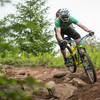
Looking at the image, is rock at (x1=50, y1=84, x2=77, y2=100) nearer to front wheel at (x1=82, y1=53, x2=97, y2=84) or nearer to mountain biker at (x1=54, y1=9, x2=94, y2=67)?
front wheel at (x1=82, y1=53, x2=97, y2=84)

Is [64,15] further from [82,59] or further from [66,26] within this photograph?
[82,59]

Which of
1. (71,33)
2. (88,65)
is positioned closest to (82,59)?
(88,65)

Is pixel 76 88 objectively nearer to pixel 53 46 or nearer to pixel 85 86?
pixel 85 86

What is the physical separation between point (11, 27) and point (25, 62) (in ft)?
28.9

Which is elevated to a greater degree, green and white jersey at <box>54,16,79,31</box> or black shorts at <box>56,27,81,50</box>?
green and white jersey at <box>54,16,79,31</box>

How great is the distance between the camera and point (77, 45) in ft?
17.4

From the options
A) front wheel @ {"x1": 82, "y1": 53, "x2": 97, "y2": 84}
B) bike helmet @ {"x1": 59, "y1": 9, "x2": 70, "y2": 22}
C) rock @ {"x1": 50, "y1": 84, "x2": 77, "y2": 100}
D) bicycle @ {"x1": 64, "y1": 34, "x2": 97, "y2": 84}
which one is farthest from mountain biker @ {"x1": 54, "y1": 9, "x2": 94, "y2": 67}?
rock @ {"x1": 50, "y1": 84, "x2": 77, "y2": 100}

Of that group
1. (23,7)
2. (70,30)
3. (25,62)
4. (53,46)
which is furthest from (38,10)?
(70,30)

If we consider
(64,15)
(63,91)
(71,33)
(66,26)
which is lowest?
(63,91)

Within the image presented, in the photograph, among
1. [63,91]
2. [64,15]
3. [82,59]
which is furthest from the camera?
[64,15]

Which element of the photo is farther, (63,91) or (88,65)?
(88,65)

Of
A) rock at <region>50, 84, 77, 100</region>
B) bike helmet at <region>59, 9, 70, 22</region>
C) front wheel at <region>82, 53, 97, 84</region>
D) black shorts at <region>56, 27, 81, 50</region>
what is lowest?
rock at <region>50, 84, 77, 100</region>

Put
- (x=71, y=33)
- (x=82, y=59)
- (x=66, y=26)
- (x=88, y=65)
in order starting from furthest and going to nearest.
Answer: (x=71, y=33), (x=66, y=26), (x=82, y=59), (x=88, y=65)

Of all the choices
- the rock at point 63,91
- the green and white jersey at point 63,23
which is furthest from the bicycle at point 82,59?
the rock at point 63,91
